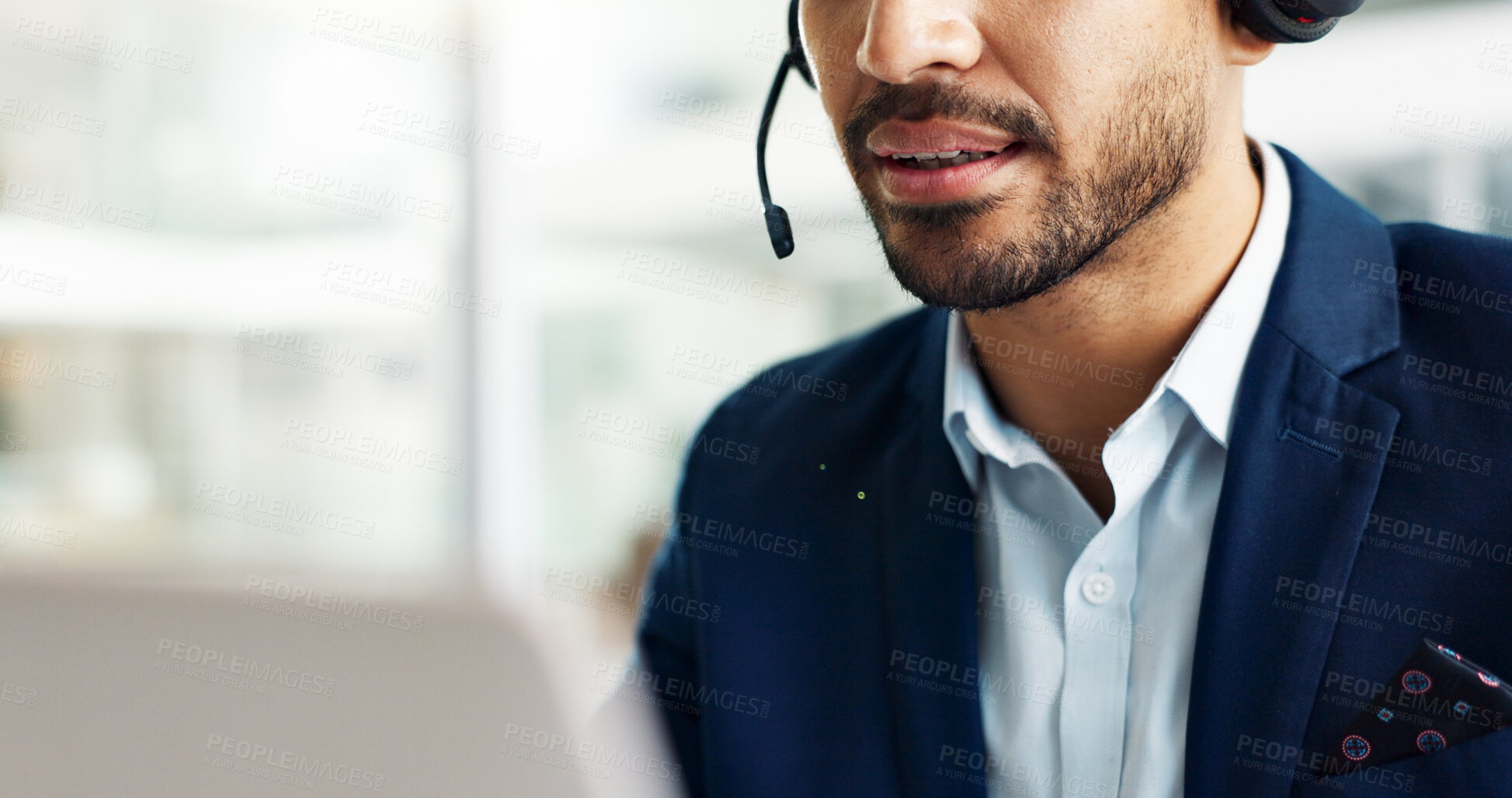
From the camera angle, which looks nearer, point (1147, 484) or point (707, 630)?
point (1147, 484)

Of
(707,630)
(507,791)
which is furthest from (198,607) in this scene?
(707,630)

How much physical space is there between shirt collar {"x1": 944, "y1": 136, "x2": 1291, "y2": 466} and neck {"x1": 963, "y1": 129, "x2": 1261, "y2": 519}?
0.02 metres

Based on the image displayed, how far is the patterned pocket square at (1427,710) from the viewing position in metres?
0.83

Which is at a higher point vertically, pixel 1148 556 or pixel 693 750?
pixel 1148 556

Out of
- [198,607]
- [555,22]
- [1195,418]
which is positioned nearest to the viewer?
[198,607]

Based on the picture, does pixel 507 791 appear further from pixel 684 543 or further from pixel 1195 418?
pixel 684 543

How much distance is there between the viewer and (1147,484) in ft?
3.42

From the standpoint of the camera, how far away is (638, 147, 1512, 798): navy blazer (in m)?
0.89

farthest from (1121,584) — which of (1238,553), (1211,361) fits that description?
(1211,361)

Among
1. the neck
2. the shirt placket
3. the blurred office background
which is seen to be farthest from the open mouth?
the blurred office background

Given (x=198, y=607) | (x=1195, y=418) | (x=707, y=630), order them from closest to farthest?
(x=198, y=607), (x=1195, y=418), (x=707, y=630)

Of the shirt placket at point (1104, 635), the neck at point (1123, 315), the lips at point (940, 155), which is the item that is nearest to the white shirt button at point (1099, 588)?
the shirt placket at point (1104, 635)

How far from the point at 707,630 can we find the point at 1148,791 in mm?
465

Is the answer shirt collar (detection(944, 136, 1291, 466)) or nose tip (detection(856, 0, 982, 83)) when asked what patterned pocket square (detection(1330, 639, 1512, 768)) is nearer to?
shirt collar (detection(944, 136, 1291, 466))
